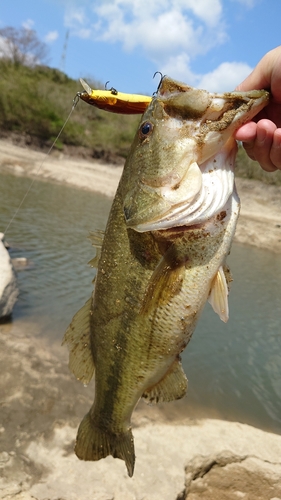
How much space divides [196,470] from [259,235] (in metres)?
15.3

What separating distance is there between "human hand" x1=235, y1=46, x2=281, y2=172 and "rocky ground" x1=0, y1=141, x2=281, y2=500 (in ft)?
8.87

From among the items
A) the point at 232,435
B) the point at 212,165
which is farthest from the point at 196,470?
the point at 212,165

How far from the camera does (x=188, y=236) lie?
A: 1.96m

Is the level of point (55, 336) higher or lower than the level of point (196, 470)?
lower

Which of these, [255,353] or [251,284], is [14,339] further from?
[251,284]

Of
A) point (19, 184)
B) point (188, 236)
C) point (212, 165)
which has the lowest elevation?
point (19, 184)

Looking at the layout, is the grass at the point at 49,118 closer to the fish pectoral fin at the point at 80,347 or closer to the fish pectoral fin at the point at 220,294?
the fish pectoral fin at the point at 80,347

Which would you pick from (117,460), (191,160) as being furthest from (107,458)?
(191,160)

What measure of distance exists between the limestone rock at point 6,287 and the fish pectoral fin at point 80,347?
12.2 ft

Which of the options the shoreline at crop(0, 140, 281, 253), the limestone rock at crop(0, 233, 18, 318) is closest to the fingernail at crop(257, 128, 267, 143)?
the limestone rock at crop(0, 233, 18, 318)

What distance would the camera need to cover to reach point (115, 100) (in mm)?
2146

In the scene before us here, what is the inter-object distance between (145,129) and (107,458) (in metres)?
2.84

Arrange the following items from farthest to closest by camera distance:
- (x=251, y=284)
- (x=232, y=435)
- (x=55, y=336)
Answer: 1. (x=251, y=284)
2. (x=55, y=336)
3. (x=232, y=435)

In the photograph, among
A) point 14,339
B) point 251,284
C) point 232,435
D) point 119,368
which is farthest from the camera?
point 251,284
